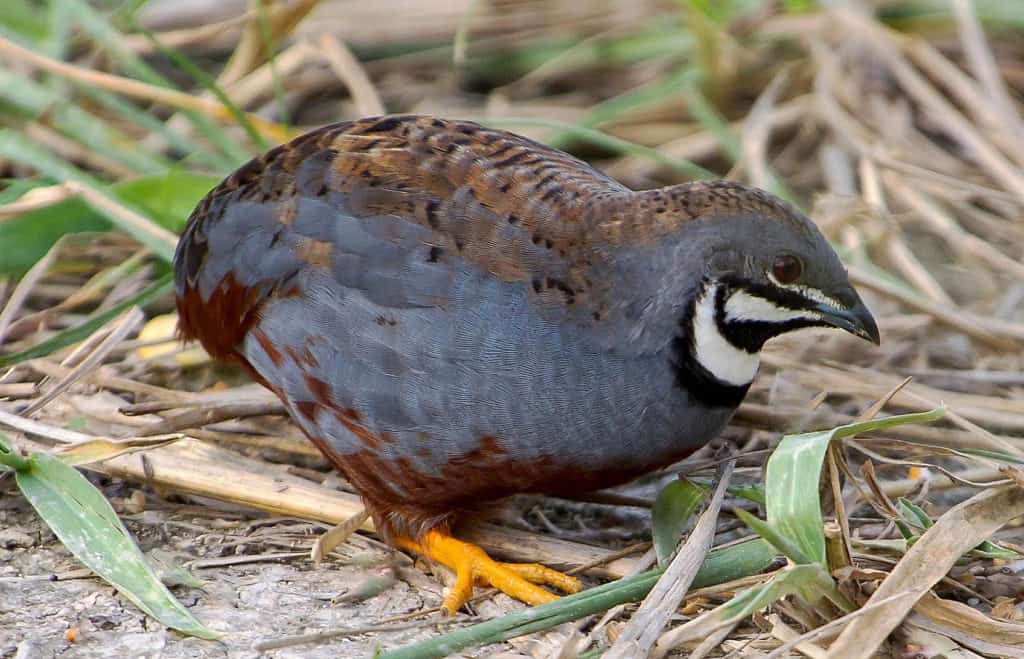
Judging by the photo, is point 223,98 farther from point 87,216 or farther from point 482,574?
point 482,574

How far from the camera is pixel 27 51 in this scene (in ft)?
16.9

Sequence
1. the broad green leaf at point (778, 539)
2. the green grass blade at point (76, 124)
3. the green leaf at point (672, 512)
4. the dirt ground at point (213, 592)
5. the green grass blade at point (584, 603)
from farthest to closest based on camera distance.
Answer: the green grass blade at point (76, 124) < the green leaf at point (672, 512) < the dirt ground at point (213, 592) < the green grass blade at point (584, 603) < the broad green leaf at point (778, 539)

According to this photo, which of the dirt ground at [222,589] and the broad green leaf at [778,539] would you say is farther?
the dirt ground at [222,589]

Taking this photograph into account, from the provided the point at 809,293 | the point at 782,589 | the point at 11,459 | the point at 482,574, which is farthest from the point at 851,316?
the point at 11,459

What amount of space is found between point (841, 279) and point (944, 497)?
1.06 m

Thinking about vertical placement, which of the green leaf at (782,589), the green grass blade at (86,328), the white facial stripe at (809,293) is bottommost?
the green leaf at (782,589)

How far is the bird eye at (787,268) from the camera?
351cm

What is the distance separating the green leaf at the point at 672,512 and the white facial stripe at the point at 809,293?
601mm

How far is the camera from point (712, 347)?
11.8 feet

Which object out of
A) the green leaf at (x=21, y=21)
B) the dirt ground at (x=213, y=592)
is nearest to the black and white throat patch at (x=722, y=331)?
the dirt ground at (x=213, y=592)

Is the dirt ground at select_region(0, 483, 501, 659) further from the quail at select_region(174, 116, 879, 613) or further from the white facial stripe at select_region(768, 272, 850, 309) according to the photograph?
the white facial stripe at select_region(768, 272, 850, 309)

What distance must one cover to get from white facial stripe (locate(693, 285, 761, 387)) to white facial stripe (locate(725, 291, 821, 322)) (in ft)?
0.16

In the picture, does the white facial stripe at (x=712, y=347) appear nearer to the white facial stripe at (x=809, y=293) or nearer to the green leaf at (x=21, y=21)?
the white facial stripe at (x=809, y=293)

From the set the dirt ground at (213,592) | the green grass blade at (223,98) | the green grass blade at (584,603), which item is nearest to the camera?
the green grass blade at (584,603)
